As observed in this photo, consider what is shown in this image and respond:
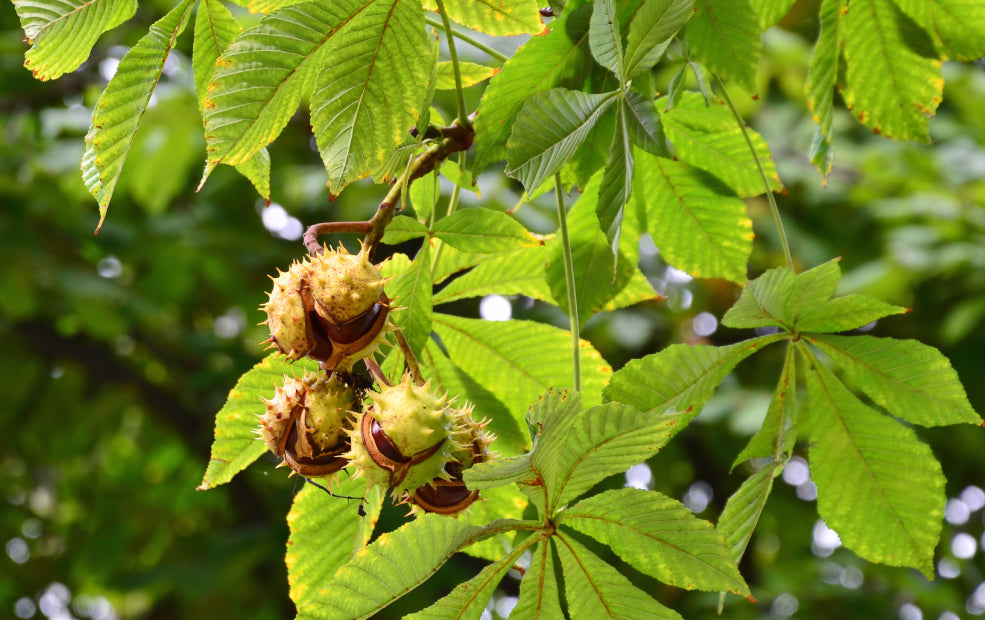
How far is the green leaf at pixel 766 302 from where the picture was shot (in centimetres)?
94

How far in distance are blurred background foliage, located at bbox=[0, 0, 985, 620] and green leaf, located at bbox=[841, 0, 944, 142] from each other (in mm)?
1832

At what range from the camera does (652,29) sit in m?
0.86

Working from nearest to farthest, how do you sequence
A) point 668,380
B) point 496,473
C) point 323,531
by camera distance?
point 496,473 → point 668,380 → point 323,531

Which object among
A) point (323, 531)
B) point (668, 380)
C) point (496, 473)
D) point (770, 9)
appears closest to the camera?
point (496, 473)

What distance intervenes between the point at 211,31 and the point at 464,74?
0.31 m

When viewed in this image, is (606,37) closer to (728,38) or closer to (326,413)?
(728,38)

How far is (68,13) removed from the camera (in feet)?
3.12

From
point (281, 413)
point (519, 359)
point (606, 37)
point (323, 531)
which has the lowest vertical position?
point (323, 531)

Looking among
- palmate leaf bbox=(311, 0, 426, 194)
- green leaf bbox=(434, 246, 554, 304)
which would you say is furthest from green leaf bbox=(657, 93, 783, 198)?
palmate leaf bbox=(311, 0, 426, 194)

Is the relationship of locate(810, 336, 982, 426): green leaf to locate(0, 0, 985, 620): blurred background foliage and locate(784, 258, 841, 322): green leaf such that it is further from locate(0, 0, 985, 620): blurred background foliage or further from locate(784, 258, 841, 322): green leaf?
locate(0, 0, 985, 620): blurred background foliage

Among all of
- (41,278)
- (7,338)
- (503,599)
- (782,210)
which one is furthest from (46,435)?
(782,210)

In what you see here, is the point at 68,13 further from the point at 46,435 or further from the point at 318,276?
the point at 46,435

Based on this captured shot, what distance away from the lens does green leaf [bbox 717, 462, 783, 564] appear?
93cm

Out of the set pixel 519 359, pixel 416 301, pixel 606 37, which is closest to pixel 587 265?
pixel 519 359
